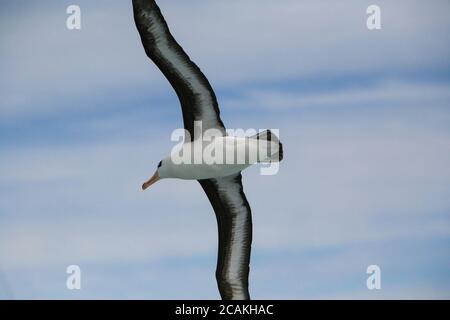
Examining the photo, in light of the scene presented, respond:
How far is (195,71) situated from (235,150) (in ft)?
5.78

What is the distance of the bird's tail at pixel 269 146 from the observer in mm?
20312

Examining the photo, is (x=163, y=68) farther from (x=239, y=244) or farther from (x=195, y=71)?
(x=239, y=244)

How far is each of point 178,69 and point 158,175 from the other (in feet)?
10.3

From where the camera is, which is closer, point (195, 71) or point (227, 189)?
point (195, 71)

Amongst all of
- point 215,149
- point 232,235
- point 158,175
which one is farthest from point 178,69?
point 232,235

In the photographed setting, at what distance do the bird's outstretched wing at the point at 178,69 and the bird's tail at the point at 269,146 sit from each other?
1.24m

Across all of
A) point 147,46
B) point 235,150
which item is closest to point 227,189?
point 235,150

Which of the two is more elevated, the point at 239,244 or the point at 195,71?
the point at 195,71

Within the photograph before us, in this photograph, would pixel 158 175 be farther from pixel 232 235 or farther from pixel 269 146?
pixel 269 146

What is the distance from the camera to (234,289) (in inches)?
907

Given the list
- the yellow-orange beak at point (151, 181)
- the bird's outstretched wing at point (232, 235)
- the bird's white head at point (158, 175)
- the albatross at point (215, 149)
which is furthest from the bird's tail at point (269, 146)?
the yellow-orange beak at point (151, 181)
